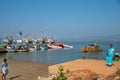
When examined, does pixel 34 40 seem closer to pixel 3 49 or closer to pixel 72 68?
pixel 3 49

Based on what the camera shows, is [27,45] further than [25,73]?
Yes

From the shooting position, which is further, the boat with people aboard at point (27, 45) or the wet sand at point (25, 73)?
the boat with people aboard at point (27, 45)

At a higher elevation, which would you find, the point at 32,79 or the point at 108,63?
the point at 108,63

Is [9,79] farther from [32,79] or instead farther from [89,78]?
[89,78]

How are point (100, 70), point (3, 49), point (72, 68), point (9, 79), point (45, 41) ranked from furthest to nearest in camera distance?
point (45, 41) → point (3, 49) → point (9, 79) → point (72, 68) → point (100, 70)

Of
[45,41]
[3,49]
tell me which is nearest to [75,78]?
[3,49]

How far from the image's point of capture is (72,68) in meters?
14.8

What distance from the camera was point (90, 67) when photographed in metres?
14.5

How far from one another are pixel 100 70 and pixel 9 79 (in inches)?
253

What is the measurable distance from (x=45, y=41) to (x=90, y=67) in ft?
297

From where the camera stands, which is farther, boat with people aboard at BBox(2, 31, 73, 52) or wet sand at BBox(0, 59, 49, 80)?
boat with people aboard at BBox(2, 31, 73, 52)

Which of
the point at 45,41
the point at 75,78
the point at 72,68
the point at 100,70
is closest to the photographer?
the point at 75,78

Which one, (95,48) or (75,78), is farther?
(95,48)

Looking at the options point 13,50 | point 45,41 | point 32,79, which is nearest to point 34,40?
point 45,41
